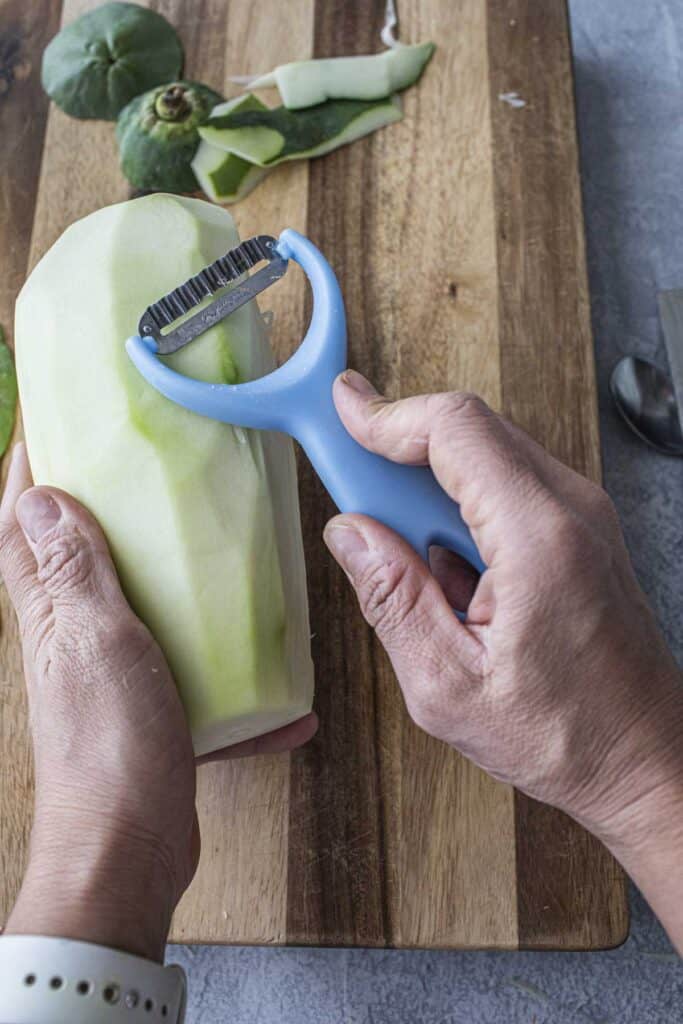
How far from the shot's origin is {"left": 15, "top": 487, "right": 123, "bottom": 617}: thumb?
4.04 feet

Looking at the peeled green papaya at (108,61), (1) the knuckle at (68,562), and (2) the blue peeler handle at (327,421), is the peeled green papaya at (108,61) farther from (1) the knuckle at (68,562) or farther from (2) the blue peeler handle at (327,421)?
(1) the knuckle at (68,562)

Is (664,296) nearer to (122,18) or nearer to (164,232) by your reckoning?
(164,232)

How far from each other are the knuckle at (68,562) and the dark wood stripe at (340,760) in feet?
1.46

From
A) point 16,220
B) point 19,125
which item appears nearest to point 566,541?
point 16,220

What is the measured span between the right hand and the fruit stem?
35.9 inches

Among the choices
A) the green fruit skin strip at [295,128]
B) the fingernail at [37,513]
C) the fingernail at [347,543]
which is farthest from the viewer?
the green fruit skin strip at [295,128]

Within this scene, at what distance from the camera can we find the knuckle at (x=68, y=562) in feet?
4.05

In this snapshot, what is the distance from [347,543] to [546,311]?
2.43ft

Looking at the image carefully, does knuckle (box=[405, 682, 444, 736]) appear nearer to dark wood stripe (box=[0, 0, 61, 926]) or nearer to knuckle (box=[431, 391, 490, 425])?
knuckle (box=[431, 391, 490, 425])

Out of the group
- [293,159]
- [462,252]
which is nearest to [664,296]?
[462,252]

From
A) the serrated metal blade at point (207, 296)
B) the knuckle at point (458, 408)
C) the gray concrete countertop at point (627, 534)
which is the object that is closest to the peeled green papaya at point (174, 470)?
the serrated metal blade at point (207, 296)

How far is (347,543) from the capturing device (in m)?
1.17

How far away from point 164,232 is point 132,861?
887 mm

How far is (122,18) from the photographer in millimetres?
1823
